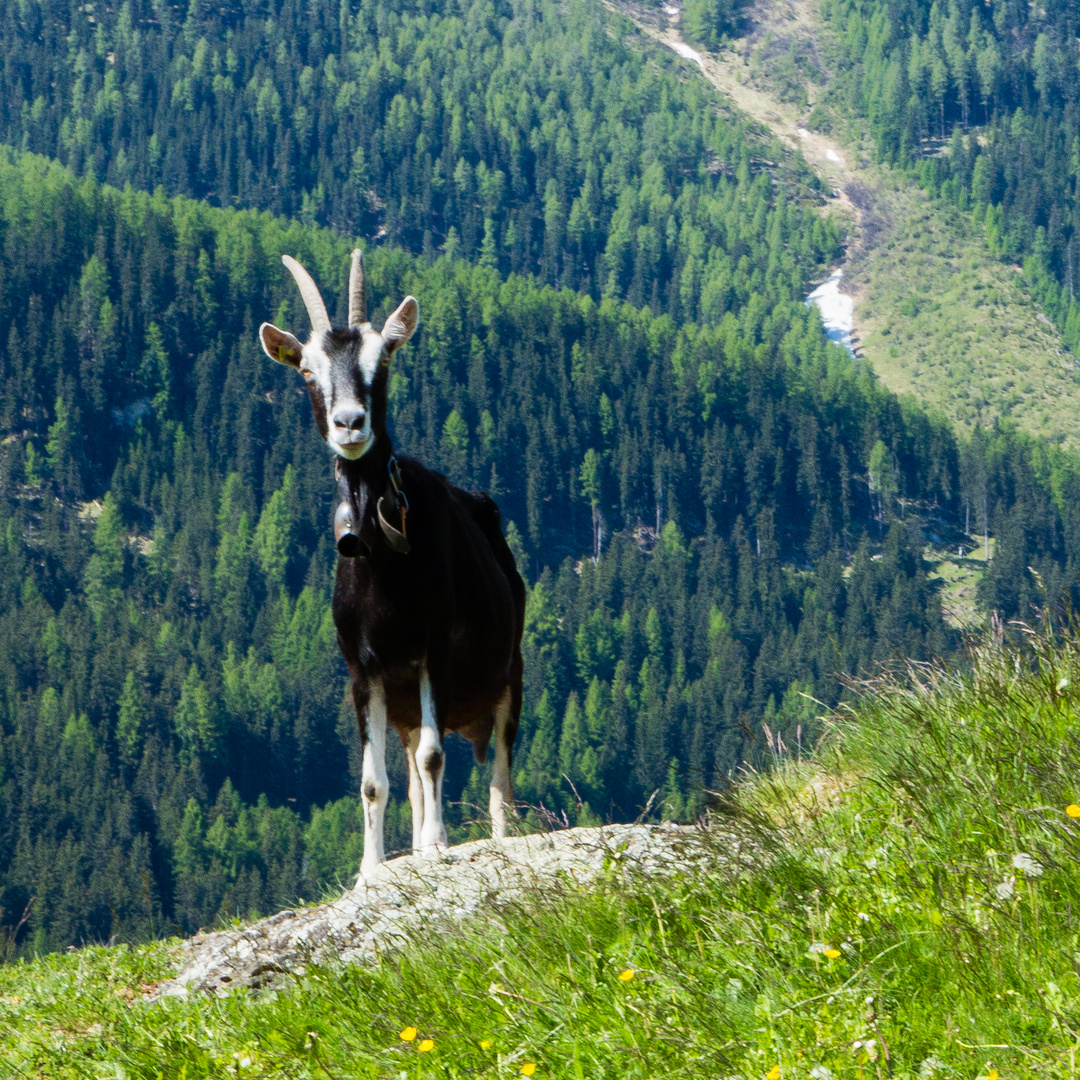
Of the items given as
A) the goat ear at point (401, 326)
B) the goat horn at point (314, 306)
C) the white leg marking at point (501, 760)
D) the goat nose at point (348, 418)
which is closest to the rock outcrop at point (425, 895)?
the white leg marking at point (501, 760)

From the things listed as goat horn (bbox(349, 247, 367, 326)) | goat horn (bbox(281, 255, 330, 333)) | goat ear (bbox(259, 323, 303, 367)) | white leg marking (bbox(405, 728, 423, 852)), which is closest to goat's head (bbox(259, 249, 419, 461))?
goat ear (bbox(259, 323, 303, 367))

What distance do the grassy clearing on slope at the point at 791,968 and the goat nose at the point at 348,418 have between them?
2907 mm

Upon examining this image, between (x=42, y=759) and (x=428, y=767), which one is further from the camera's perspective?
(x=42, y=759)

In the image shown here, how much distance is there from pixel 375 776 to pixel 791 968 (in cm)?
429

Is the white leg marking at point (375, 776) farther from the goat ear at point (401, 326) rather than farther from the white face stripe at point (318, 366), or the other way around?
the goat ear at point (401, 326)

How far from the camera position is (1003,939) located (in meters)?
5.02

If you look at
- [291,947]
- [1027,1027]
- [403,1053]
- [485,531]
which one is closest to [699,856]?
[403,1053]

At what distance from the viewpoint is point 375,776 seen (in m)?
9.15

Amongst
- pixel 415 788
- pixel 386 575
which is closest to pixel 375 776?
pixel 415 788

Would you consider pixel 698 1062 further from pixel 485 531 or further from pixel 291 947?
pixel 485 531

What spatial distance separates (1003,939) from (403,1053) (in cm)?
202

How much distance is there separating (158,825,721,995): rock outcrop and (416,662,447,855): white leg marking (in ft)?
1.48

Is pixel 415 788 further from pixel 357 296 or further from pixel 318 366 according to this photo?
pixel 357 296

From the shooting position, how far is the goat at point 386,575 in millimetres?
8570
